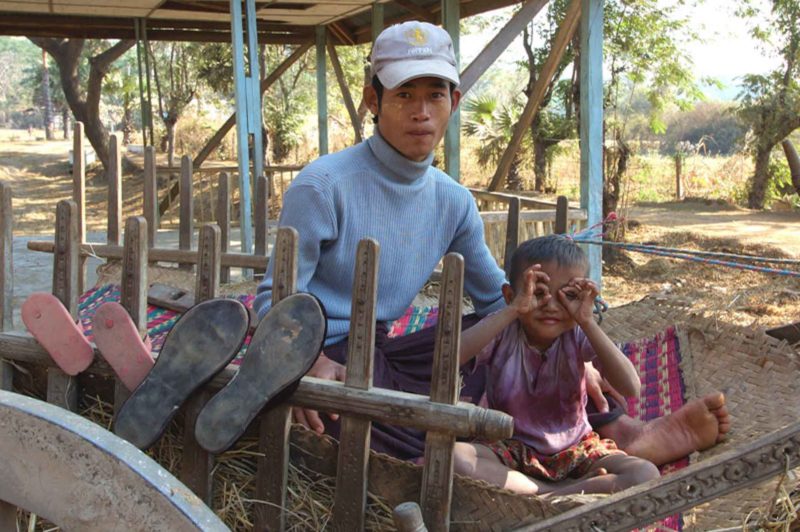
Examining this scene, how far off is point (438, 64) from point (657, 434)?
126cm

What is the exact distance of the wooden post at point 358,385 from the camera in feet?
6.18

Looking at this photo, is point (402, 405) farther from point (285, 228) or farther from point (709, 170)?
point (709, 170)

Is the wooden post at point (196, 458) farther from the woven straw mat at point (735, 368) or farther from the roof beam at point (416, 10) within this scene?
the roof beam at point (416, 10)

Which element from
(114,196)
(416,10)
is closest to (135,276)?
(114,196)

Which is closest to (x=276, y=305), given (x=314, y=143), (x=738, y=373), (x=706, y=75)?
(x=738, y=373)

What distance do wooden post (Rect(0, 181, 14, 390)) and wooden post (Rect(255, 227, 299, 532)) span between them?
0.77 m

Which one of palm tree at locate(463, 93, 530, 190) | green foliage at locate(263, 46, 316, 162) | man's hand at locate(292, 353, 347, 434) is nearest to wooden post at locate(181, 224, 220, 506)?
man's hand at locate(292, 353, 347, 434)

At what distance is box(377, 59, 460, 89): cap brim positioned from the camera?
233 centimetres

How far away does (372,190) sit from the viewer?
2.50 meters

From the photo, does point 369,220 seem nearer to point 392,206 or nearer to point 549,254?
point 392,206

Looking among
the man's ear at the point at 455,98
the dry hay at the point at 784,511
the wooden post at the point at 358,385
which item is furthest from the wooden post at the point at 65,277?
the dry hay at the point at 784,511

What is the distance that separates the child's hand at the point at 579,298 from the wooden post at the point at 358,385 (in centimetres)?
65

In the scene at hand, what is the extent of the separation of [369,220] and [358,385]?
720mm

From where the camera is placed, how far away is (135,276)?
218 cm
